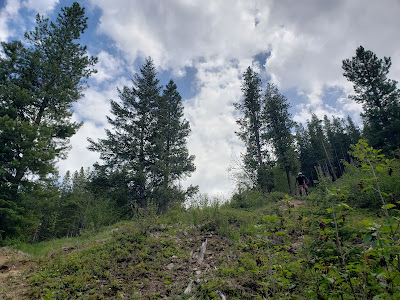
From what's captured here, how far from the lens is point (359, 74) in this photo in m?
23.5

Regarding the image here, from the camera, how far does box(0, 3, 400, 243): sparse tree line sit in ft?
34.3

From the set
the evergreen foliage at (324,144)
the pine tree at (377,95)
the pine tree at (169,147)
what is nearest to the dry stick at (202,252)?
the pine tree at (169,147)

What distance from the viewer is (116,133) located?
18.7 m

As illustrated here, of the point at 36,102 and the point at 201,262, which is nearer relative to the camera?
the point at 201,262

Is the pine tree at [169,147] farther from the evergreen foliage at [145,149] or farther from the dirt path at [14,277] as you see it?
the dirt path at [14,277]

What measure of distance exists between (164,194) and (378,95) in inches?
955

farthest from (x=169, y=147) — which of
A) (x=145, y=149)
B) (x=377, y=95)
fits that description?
(x=377, y=95)

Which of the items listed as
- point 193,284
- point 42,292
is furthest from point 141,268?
point 42,292

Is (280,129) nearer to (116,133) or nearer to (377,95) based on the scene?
(377,95)

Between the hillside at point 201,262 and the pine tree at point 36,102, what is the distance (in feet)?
11.6

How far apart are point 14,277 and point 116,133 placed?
47.0 feet

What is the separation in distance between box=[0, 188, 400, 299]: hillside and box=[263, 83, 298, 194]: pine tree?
13.0 meters

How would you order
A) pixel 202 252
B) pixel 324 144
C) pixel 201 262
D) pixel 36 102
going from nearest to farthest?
pixel 201 262, pixel 202 252, pixel 36 102, pixel 324 144

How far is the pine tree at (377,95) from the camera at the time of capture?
21.5 meters
